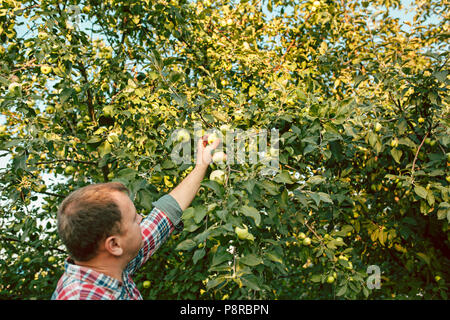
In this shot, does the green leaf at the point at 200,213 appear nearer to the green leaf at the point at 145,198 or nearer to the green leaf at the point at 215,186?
the green leaf at the point at 215,186

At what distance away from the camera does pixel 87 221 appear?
3.98 ft

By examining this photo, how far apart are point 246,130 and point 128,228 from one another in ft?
2.85

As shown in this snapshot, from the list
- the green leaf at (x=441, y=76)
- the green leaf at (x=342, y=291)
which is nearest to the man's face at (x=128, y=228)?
the green leaf at (x=342, y=291)

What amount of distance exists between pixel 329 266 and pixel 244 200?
98 centimetres

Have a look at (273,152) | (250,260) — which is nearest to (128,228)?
(250,260)

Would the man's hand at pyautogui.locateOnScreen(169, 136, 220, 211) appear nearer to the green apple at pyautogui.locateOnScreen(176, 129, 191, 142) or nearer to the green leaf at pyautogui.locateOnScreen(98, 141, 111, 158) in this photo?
the green apple at pyautogui.locateOnScreen(176, 129, 191, 142)

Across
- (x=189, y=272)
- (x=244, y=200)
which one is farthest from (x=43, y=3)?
(x=189, y=272)

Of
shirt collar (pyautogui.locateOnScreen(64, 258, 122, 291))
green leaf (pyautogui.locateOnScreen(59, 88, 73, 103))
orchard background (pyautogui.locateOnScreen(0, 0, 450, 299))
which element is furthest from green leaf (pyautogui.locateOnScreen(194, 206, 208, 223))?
green leaf (pyautogui.locateOnScreen(59, 88, 73, 103))

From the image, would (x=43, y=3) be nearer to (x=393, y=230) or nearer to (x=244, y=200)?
(x=244, y=200)

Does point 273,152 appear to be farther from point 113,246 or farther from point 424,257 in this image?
point 424,257

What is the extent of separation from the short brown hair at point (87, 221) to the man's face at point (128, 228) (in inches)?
0.9

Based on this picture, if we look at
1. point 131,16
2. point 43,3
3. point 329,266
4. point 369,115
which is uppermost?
point 131,16

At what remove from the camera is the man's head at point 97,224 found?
121cm

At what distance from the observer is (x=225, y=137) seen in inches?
65.7
